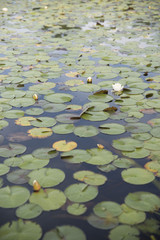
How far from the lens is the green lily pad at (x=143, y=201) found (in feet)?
4.68

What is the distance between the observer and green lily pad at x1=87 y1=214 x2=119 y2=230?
52.0 inches

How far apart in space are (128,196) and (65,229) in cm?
39

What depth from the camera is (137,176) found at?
166 cm

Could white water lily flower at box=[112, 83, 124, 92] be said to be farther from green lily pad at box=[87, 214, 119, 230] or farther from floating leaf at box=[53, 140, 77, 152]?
green lily pad at box=[87, 214, 119, 230]

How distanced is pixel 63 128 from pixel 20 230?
97 centimetres

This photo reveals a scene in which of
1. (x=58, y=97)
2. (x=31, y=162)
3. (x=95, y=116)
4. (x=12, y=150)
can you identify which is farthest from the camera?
(x=58, y=97)

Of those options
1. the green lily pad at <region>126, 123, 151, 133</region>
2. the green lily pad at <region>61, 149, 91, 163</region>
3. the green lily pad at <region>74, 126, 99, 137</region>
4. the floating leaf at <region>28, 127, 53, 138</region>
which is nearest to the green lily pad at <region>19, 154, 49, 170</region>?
the green lily pad at <region>61, 149, 91, 163</region>

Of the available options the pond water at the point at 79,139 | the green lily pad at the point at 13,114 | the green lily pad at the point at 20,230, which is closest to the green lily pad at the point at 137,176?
the pond water at the point at 79,139

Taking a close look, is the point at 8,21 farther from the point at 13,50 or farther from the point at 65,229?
the point at 65,229

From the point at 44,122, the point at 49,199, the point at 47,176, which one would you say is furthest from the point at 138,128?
the point at 49,199

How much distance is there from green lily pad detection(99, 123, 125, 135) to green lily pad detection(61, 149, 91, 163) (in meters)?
0.31

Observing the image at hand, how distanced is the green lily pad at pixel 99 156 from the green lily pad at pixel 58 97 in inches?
32.5

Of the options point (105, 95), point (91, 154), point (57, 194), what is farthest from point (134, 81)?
A: point (57, 194)

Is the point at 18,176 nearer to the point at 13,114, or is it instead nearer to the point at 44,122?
the point at 44,122
